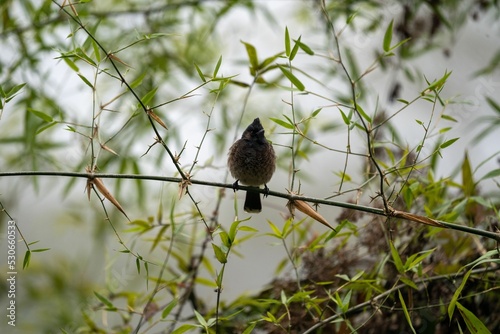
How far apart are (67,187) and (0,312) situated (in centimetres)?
137

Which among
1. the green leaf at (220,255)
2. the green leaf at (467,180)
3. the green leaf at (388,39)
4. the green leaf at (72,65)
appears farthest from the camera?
the green leaf at (467,180)

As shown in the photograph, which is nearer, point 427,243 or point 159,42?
point 427,243

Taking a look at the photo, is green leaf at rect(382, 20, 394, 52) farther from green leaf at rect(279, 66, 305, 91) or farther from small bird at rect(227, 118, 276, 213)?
small bird at rect(227, 118, 276, 213)

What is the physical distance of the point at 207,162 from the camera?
2.45 m

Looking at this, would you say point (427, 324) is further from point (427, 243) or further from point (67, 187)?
point (67, 187)

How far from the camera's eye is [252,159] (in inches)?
112

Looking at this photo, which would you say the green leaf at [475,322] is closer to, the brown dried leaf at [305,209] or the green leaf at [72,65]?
the brown dried leaf at [305,209]

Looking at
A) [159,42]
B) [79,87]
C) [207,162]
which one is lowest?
[207,162]

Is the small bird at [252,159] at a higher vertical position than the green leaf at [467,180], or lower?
higher

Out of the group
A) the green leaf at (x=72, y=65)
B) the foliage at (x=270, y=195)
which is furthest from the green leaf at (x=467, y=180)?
the green leaf at (x=72, y=65)

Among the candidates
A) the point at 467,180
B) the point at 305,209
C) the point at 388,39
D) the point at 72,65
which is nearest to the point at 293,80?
the point at 388,39

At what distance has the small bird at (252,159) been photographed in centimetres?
285

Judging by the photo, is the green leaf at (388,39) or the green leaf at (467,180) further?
the green leaf at (467,180)

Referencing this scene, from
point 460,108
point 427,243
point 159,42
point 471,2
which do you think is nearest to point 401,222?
point 427,243
